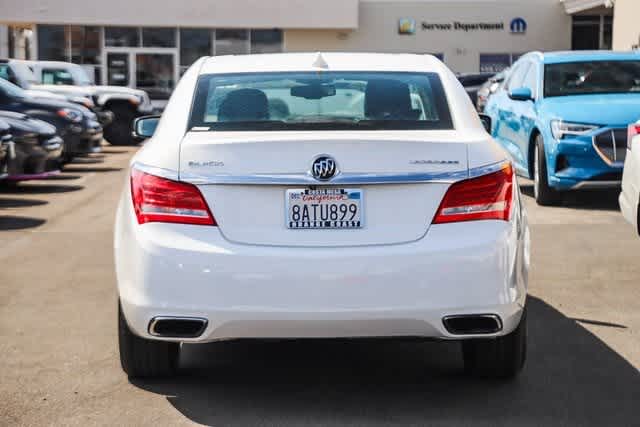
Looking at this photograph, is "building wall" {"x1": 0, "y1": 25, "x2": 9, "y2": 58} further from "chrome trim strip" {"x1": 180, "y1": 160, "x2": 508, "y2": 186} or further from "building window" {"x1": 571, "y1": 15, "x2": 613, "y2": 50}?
"chrome trim strip" {"x1": 180, "y1": 160, "x2": 508, "y2": 186}

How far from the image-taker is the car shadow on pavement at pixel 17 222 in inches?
498

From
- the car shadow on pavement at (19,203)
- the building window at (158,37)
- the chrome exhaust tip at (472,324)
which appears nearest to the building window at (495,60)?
the building window at (158,37)

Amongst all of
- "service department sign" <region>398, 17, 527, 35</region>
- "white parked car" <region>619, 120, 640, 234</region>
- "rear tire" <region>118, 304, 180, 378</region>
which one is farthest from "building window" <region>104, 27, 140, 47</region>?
"rear tire" <region>118, 304, 180, 378</region>

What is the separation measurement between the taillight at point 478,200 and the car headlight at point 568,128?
8.36 m

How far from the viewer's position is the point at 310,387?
5992 mm

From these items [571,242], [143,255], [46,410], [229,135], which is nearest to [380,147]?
[229,135]

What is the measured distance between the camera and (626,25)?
33.3 meters

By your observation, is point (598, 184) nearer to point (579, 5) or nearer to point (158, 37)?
point (579, 5)

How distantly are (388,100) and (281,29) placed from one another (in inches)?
1867

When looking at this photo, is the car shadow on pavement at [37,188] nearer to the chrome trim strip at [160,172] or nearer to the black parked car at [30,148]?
the black parked car at [30,148]

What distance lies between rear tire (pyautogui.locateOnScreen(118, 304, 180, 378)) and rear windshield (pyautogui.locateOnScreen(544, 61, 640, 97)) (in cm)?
936

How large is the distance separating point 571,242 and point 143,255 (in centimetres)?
639

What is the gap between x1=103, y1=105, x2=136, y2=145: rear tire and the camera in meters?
29.2

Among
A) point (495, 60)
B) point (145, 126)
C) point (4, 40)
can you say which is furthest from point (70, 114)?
point (4, 40)
